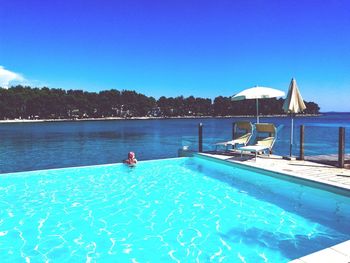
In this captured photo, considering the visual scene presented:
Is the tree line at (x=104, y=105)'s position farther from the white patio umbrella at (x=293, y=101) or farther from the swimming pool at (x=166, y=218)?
the white patio umbrella at (x=293, y=101)

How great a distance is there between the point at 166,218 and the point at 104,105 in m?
128

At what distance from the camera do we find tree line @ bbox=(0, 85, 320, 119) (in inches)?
4168

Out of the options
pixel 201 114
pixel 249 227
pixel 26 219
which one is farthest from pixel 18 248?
pixel 201 114

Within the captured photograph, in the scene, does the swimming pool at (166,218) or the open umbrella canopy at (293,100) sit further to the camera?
the open umbrella canopy at (293,100)

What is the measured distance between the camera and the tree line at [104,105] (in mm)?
105856

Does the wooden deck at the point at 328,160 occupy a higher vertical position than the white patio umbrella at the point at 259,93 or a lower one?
lower

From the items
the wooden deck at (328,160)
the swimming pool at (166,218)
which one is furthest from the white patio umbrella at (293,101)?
the swimming pool at (166,218)

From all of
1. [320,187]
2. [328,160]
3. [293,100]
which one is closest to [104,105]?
[293,100]

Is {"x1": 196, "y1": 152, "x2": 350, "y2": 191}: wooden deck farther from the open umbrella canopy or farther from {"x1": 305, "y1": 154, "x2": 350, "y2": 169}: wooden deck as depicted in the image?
the open umbrella canopy

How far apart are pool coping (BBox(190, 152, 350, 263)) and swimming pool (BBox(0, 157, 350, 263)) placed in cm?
19

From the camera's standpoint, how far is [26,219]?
7164 mm

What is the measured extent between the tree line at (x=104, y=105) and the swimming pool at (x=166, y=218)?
105 m

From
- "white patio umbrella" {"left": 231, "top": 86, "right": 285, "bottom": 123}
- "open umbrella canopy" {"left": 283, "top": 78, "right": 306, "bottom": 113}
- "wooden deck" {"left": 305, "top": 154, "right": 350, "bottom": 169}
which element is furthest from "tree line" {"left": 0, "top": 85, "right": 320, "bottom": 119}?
"wooden deck" {"left": 305, "top": 154, "right": 350, "bottom": 169}

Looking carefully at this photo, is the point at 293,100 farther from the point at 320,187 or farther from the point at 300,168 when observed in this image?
the point at 320,187
